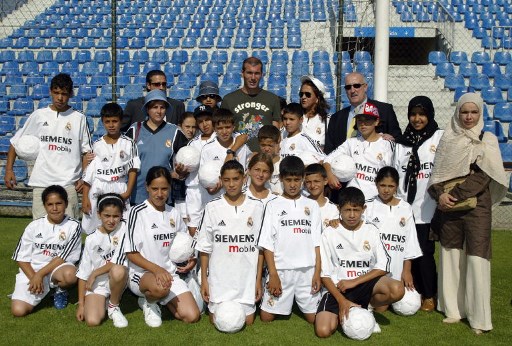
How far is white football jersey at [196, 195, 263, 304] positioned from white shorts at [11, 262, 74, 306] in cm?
139

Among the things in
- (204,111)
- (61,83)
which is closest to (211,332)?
(204,111)

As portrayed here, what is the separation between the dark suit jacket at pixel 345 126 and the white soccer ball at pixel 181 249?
67.6 inches

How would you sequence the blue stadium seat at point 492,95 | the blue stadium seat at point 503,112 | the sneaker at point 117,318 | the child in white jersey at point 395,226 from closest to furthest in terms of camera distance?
the sneaker at point 117,318
the child in white jersey at point 395,226
the blue stadium seat at point 503,112
the blue stadium seat at point 492,95

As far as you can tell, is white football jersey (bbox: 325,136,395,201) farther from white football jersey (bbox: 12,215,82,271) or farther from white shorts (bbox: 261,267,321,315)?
white football jersey (bbox: 12,215,82,271)

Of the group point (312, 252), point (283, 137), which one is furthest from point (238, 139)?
point (312, 252)

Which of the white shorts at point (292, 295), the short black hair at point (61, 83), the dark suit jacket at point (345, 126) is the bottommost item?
the white shorts at point (292, 295)

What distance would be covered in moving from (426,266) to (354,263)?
0.88 m

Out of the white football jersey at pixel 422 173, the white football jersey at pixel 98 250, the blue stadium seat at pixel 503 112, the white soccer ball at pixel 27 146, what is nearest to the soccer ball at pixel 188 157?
the white football jersey at pixel 98 250

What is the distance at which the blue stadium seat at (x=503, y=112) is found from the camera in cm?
1230

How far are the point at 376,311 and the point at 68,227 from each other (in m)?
2.85

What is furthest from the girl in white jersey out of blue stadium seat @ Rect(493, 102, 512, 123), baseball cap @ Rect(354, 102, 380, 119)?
blue stadium seat @ Rect(493, 102, 512, 123)

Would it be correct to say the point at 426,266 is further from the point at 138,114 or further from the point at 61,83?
the point at 61,83

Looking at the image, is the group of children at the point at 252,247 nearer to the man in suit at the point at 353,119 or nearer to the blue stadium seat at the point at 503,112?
the man in suit at the point at 353,119

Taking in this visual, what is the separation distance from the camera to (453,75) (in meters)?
13.7
